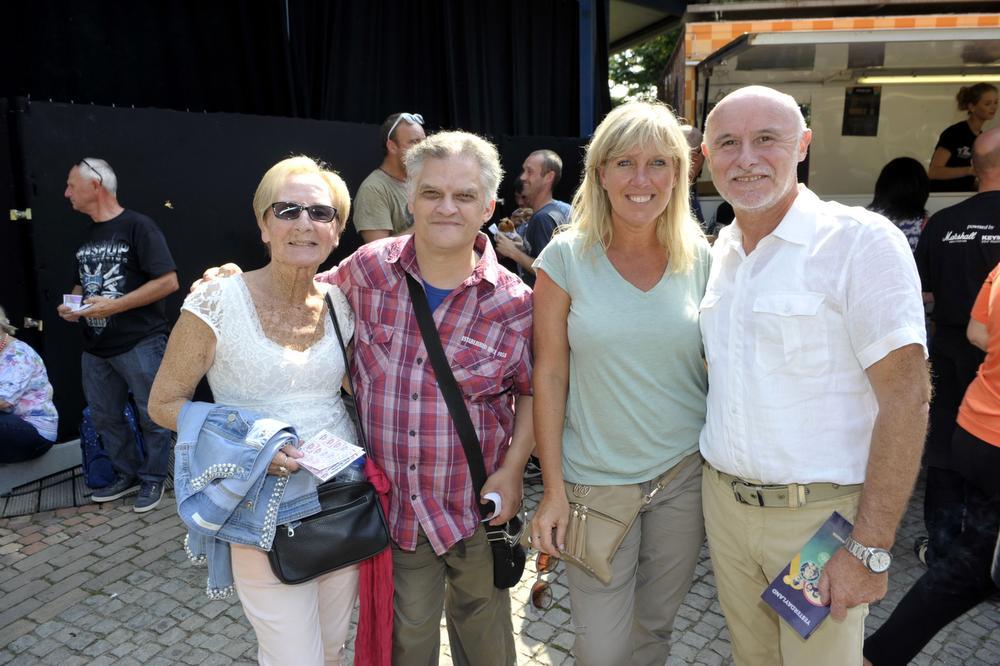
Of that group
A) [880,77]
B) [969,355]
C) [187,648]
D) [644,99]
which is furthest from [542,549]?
[880,77]

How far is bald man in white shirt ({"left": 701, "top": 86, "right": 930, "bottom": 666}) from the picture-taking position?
1.83m

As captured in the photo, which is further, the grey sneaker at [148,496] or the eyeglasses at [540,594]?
the grey sneaker at [148,496]

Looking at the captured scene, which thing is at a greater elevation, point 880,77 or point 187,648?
point 880,77

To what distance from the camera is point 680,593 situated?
2.45 metres

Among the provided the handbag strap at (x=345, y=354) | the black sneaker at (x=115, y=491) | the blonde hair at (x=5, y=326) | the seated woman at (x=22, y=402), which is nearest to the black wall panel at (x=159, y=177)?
the blonde hair at (x=5, y=326)

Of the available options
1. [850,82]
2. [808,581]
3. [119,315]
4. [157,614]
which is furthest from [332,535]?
[850,82]

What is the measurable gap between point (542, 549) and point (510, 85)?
7908 mm

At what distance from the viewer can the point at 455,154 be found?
93.4 inches

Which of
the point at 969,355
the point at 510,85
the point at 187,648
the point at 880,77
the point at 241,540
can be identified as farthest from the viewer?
the point at 510,85

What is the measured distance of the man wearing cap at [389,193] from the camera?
4.99 metres

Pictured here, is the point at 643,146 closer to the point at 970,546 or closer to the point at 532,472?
the point at 970,546

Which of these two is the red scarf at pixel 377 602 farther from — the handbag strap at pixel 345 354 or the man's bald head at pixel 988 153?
the man's bald head at pixel 988 153

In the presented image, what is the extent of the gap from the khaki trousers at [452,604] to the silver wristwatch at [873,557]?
3.82 feet

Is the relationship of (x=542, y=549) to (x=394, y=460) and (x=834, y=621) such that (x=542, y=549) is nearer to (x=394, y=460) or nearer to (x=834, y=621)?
(x=394, y=460)
